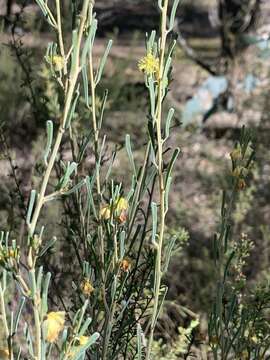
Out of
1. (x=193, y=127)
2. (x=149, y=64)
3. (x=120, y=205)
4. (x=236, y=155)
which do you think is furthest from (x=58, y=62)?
(x=193, y=127)

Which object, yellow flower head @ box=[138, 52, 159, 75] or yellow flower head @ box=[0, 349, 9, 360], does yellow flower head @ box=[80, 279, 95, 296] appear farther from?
yellow flower head @ box=[138, 52, 159, 75]

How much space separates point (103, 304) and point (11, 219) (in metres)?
0.67

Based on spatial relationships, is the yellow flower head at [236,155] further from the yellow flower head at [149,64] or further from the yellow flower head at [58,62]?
the yellow flower head at [58,62]

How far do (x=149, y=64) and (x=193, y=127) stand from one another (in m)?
2.71

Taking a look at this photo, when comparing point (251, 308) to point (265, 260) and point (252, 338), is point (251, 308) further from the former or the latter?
point (265, 260)

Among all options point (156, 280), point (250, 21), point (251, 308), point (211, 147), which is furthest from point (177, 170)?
point (156, 280)

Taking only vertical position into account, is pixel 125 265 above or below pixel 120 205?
below

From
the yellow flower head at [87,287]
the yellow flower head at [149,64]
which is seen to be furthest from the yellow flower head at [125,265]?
the yellow flower head at [149,64]

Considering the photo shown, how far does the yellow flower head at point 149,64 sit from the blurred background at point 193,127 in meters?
0.71

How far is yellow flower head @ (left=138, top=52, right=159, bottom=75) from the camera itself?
1.15m

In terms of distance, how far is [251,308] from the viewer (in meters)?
1.57

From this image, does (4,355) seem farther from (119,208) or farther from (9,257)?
(119,208)

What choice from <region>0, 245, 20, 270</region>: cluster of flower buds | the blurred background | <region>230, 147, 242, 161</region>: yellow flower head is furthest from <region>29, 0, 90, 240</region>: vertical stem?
the blurred background

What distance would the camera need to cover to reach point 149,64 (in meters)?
1.15
